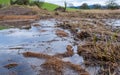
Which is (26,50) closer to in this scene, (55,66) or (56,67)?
(55,66)

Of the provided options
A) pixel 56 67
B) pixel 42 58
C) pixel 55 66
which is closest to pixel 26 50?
pixel 42 58

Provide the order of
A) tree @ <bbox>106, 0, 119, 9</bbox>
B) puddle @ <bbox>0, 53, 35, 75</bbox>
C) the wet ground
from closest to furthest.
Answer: puddle @ <bbox>0, 53, 35, 75</bbox> → the wet ground → tree @ <bbox>106, 0, 119, 9</bbox>

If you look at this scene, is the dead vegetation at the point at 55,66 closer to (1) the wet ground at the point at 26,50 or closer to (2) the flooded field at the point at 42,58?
(2) the flooded field at the point at 42,58

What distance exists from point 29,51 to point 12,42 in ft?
10.3

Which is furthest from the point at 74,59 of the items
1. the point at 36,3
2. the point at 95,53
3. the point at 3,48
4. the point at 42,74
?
the point at 36,3

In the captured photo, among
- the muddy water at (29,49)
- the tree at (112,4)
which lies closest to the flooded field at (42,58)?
the muddy water at (29,49)

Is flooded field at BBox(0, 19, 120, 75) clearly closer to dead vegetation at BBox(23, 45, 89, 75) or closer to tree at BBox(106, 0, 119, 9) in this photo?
dead vegetation at BBox(23, 45, 89, 75)

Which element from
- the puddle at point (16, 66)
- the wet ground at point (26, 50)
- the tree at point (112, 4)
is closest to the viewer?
the puddle at point (16, 66)

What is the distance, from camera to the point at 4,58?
476 inches

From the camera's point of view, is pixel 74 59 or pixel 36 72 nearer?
pixel 36 72

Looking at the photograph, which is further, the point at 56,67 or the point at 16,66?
the point at 16,66

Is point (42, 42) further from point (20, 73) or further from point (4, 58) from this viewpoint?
point (20, 73)

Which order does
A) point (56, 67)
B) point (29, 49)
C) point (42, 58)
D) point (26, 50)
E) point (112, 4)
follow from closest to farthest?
point (56, 67)
point (42, 58)
point (26, 50)
point (29, 49)
point (112, 4)

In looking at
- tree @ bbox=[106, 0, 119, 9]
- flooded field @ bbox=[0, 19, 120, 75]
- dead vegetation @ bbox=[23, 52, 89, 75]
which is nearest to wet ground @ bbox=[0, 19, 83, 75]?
flooded field @ bbox=[0, 19, 120, 75]
